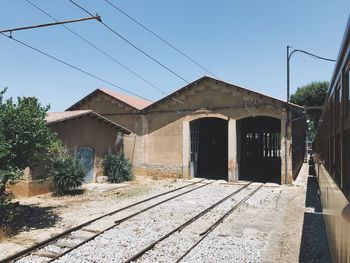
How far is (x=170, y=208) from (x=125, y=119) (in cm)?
1151

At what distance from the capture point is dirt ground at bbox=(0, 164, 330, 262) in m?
7.41

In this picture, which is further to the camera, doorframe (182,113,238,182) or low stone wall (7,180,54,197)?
doorframe (182,113,238,182)

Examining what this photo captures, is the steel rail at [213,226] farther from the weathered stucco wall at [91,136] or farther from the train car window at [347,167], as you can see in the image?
the weathered stucco wall at [91,136]

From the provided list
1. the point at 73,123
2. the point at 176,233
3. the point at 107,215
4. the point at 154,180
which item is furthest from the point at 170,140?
the point at 176,233

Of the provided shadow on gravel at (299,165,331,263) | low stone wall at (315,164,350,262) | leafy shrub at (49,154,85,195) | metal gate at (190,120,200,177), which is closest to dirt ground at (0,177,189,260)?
leafy shrub at (49,154,85,195)

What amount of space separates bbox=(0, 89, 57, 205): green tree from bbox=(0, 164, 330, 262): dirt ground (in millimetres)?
1537

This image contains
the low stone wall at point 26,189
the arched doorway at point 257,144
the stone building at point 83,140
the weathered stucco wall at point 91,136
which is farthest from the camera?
the arched doorway at point 257,144

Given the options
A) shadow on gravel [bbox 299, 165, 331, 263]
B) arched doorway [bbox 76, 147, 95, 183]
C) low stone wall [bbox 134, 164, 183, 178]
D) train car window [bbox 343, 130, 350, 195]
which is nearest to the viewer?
train car window [bbox 343, 130, 350, 195]

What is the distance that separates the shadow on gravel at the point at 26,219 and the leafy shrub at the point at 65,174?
8.68ft

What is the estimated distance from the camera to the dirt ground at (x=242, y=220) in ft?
24.3

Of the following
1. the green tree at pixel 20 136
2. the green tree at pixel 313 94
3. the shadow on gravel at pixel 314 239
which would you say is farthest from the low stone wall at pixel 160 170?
the green tree at pixel 313 94

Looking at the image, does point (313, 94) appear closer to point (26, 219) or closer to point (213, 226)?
point (213, 226)

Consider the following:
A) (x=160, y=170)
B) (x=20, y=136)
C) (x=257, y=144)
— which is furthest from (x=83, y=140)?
(x=257, y=144)

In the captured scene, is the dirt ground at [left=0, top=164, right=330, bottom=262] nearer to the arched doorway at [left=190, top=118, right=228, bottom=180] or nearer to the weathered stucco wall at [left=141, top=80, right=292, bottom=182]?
the weathered stucco wall at [left=141, top=80, right=292, bottom=182]
